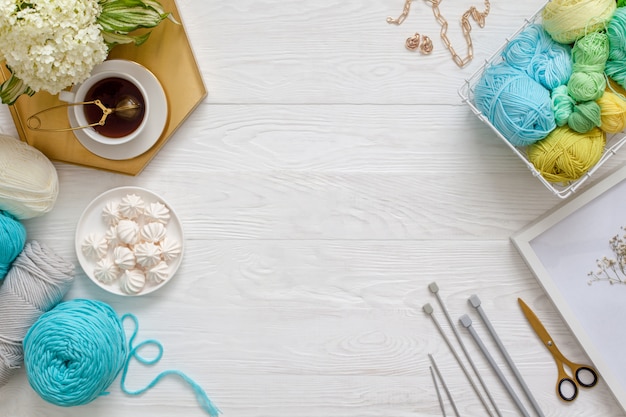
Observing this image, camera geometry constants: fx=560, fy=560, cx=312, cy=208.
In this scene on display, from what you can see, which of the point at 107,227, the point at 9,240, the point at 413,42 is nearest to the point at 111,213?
the point at 107,227

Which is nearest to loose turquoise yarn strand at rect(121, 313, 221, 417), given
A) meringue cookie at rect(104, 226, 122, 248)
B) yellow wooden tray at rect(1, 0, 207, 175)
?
meringue cookie at rect(104, 226, 122, 248)

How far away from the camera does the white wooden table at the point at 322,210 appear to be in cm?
88

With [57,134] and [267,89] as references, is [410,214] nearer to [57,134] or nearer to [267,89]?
[267,89]

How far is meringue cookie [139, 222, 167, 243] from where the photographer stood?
2.74ft

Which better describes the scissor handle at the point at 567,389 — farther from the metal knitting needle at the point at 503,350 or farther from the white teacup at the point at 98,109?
the white teacup at the point at 98,109

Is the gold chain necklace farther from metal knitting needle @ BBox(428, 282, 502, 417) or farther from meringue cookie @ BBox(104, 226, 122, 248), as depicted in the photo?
meringue cookie @ BBox(104, 226, 122, 248)

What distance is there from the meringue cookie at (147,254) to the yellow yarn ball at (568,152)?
0.57 metres

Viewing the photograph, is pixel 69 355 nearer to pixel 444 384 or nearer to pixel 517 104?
pixel 444 384

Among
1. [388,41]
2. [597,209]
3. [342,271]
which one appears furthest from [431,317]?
[388,41]

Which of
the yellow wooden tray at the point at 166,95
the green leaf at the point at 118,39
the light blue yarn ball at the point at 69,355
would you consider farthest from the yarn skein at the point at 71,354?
the green leaf at the point at 118,39

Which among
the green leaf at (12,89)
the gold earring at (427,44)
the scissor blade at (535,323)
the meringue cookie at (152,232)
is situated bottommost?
the scissor blade at (535,323)

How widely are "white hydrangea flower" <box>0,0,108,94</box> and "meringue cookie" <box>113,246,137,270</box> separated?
0.24m

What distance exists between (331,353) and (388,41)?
1.63 feet

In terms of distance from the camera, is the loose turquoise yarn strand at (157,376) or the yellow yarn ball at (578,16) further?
the loose turquoise yarn strand at (157,376)
